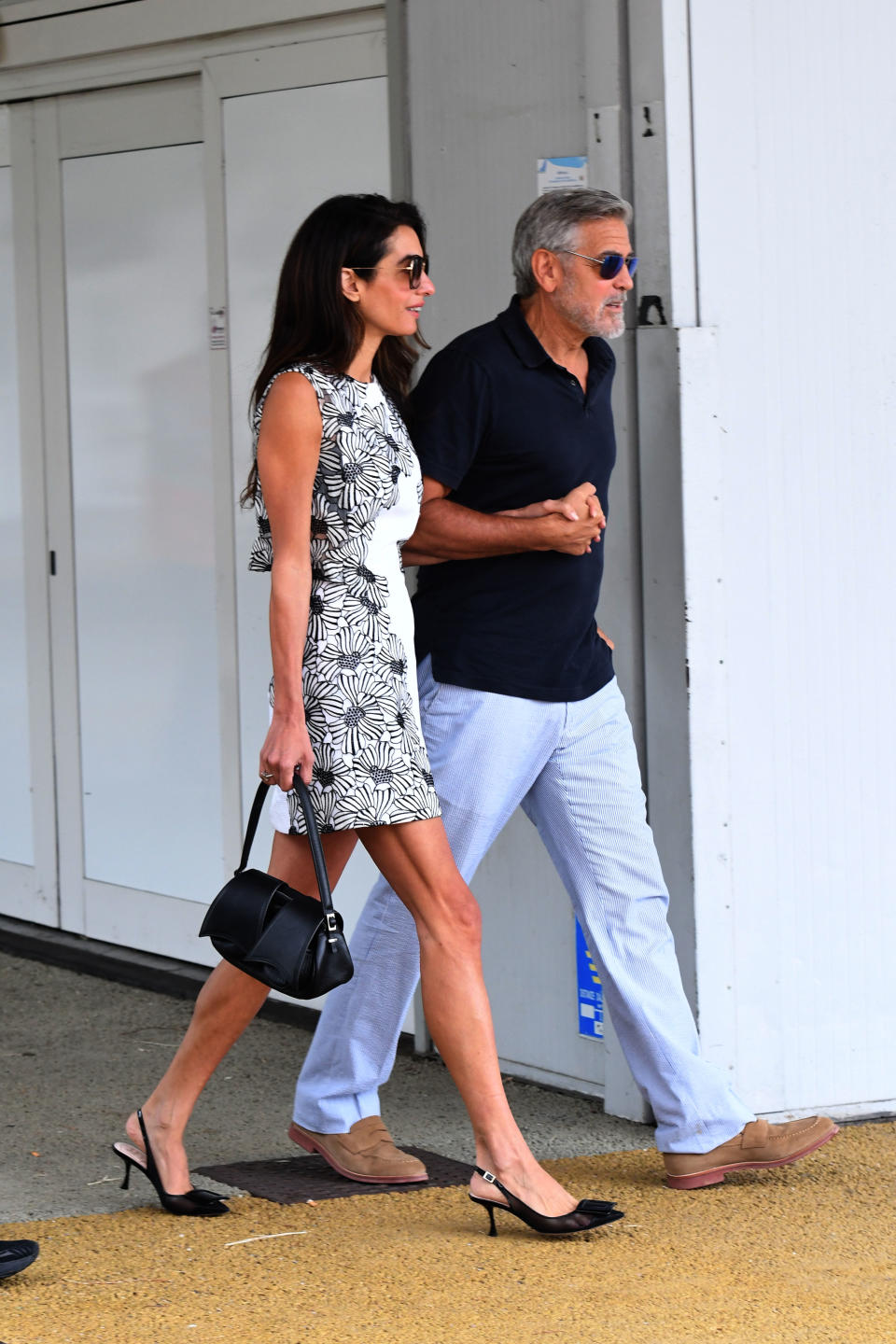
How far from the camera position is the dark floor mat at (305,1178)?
385cm

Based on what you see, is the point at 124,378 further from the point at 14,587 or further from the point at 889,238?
the point at 889,238

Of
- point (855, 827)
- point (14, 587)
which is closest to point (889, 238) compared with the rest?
point (855, 827)

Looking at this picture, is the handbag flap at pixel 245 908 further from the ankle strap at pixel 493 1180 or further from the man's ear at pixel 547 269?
the man's ear at pixel 547 269

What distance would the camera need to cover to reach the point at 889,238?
14.4 feet

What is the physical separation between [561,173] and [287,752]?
5.78 ft

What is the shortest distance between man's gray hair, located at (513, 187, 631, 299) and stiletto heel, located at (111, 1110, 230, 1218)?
182cm

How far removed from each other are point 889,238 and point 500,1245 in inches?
93.8

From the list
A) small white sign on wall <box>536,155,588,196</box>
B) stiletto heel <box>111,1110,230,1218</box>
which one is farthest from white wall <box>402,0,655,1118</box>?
stiletto heel <box>111,1110,230,1218</box>

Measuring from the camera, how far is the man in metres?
3.72

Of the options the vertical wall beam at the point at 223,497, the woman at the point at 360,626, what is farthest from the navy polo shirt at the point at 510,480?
the vertical wall beam at the point at 223,497

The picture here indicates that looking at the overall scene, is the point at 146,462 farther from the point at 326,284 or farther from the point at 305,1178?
the point at 305,1178

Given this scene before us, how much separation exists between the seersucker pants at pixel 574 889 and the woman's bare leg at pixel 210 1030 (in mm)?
263

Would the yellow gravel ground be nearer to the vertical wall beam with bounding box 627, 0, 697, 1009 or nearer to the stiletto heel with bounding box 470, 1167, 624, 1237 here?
the stiletto heel with bounding box 470, 1167, 624, 1237

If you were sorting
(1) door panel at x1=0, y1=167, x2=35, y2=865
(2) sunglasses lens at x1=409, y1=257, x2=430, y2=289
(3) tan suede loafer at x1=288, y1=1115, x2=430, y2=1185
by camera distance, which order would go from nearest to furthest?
1. (2) sunglasses lens at x1=409, y1=257, x2=430, y2=289
2. (3) tan suede loafer at x1=288, y1=1115, x2=430, y2=1185
3. (1) door panel at x1=0, y1=167, x2=35, y2=865
